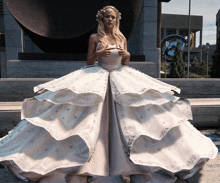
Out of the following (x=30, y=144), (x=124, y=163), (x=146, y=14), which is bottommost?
(x=124, y=163)

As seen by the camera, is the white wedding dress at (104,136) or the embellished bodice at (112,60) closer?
the white wedding dress at (104,136)

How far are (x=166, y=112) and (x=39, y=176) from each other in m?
1.53

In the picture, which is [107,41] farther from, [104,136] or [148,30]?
[148,30]

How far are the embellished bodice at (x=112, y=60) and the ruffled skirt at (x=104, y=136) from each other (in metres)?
0.34

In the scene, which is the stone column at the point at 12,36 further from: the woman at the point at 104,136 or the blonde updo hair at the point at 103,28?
the woman at the point at 104,136

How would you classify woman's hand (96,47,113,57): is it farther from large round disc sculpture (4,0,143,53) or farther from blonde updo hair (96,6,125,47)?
large round disc sculpture (4,0,143,53)

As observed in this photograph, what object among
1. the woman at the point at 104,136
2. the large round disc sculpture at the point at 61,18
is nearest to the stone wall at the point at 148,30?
the large round disc sculpture at the point at 61,18

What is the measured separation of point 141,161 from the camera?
5.82 feet

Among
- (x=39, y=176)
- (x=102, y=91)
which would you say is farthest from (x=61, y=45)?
(x=39, y=176)

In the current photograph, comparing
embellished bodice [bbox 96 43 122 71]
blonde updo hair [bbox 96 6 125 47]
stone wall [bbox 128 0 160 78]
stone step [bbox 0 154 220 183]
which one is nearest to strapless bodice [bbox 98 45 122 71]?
embellished bodice [bbox 96 43 122 71]

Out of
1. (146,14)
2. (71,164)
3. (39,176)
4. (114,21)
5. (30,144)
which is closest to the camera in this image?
(71,164)

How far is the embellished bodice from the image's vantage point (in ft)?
8.69

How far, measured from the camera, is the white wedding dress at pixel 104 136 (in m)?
1.82

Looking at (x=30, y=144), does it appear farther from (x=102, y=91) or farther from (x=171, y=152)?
(x=171, y=152)
